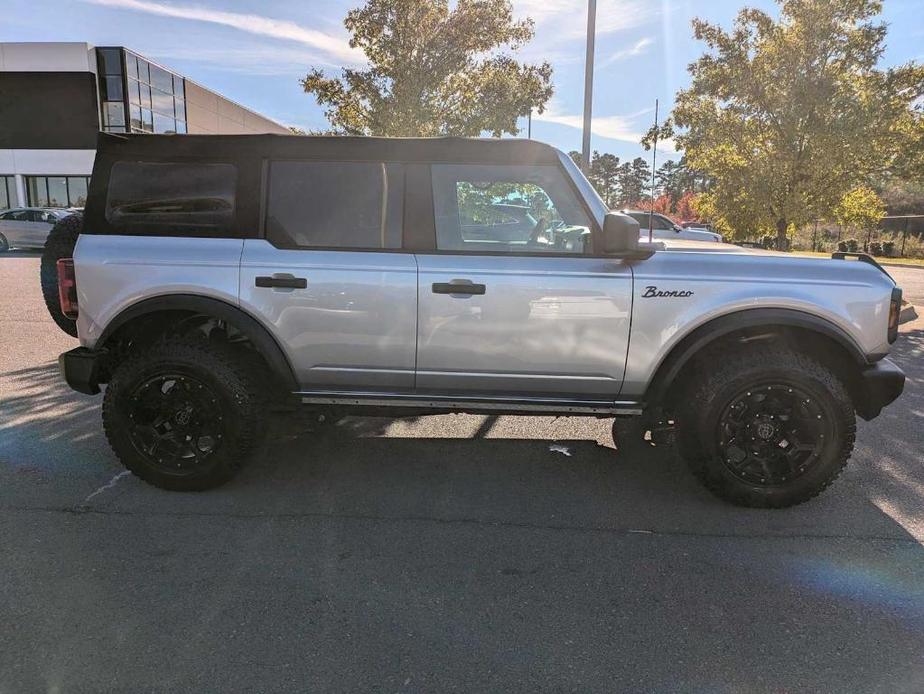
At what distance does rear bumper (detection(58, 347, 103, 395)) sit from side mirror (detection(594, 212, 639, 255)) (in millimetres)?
3041

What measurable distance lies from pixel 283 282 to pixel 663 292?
6.99 feet

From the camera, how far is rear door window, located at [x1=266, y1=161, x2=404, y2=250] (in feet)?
11.9

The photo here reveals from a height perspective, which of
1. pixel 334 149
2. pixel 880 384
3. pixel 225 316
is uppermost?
pixel 334 149

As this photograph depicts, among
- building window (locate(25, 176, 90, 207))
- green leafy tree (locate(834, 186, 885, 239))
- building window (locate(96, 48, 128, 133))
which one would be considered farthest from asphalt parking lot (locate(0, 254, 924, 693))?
building window (locate(25, 176, 90, 207))

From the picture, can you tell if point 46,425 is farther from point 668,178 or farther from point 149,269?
point 668,178

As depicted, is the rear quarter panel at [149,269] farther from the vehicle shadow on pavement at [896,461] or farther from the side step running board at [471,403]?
the vehicle shadow on pavement at [896,461]

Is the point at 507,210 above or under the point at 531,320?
above

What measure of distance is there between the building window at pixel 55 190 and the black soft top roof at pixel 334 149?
3547 centimetres

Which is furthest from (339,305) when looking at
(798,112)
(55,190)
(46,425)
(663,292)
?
(55,190)

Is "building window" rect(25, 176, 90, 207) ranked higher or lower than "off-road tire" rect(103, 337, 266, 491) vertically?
higher

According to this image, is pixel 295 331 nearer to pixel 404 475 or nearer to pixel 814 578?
pixel 404 475

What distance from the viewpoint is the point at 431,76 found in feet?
46.0

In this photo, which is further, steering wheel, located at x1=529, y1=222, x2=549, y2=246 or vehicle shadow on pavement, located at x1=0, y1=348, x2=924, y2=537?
steering wheel, located at x1=529, y1=222, x2=549, y2=246

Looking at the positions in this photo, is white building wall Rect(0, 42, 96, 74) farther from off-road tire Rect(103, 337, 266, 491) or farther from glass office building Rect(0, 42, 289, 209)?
off-road tire Rect(103, 337, 266, 491)
